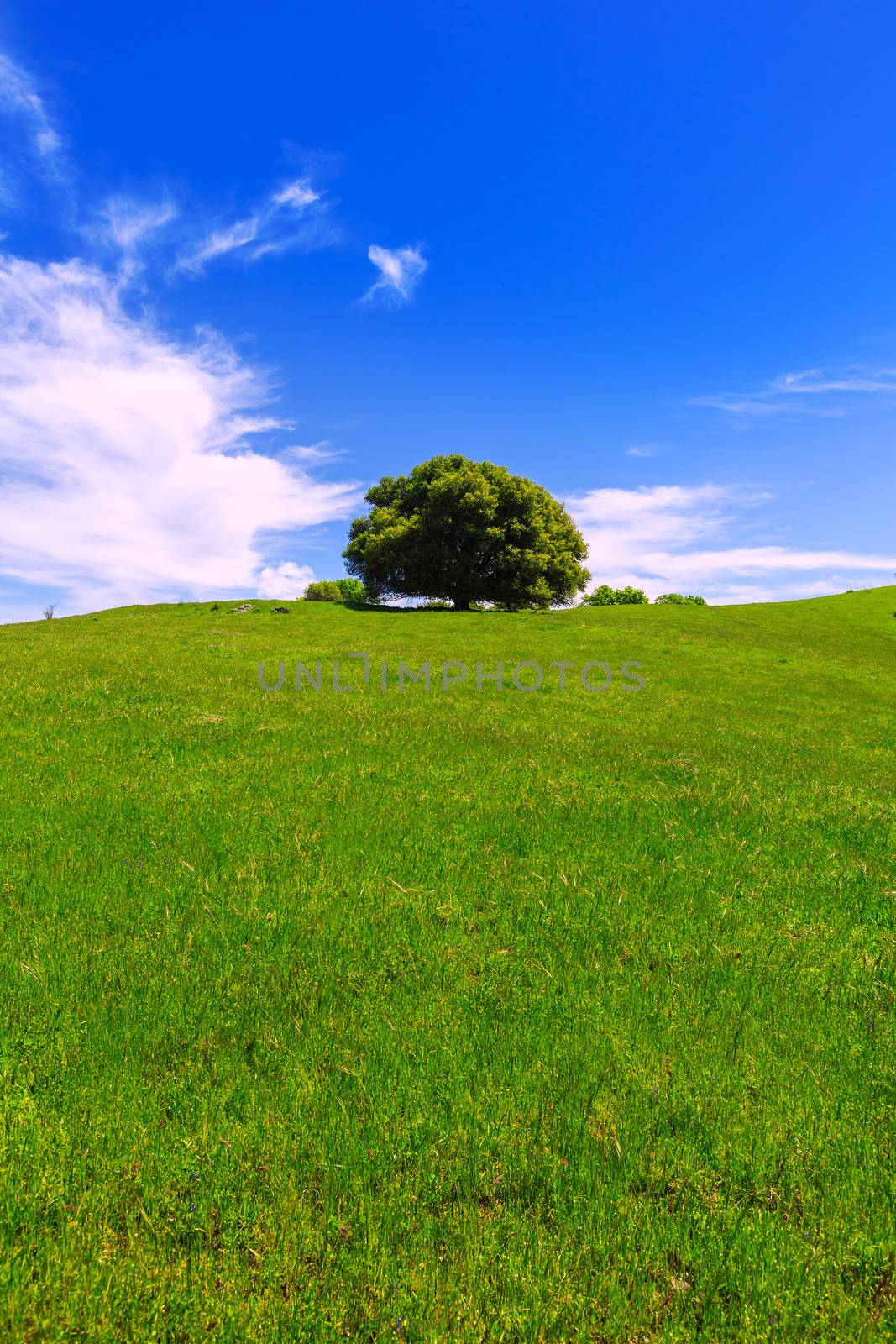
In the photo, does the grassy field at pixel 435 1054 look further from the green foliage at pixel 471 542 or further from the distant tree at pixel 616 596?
the distant tree at pixel 616 596

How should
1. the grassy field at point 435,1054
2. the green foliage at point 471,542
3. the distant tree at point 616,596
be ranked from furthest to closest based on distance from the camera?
the distant tree at point 616,596, the green foliage at point 471,542, the grassy field at point 435,1054

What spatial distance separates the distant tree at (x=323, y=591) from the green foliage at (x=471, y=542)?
26129mm

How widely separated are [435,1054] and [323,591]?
91328 millimetres

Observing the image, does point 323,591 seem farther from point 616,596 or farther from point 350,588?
point 616,596

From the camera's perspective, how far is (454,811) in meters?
9.57

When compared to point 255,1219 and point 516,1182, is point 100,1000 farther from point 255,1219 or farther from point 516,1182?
point 516,1182

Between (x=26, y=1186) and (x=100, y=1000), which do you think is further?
(x=100, y=1000)

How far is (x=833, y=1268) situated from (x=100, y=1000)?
17.4ft

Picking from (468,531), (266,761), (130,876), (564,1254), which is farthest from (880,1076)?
(468,531)

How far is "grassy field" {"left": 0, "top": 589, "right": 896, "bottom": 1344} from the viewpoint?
3.23 meters

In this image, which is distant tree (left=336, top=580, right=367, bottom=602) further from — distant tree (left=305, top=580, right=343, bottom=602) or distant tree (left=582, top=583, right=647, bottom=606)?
distant tree (left=582, top=583, right=647, bottom=606)

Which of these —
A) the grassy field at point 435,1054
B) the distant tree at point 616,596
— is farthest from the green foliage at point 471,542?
the grassy field at point 435,1054

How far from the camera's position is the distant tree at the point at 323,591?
9050cm

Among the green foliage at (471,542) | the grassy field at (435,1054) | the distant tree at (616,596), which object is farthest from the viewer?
the distant tree at (616,596)
